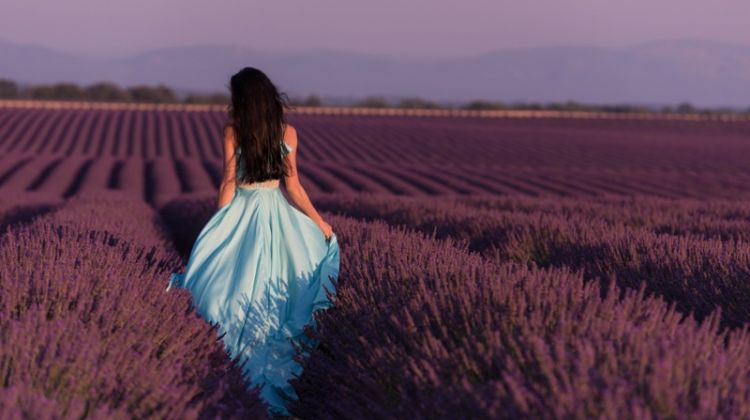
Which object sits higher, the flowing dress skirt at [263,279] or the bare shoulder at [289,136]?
the bare shoulder at [289,136]

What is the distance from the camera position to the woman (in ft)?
16.1

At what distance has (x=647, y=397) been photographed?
2465 millimetres

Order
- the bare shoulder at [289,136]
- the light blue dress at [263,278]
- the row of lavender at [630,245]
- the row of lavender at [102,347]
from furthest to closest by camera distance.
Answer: the bare shoulder at [289,136]
the row of lavender at [630,245]
the light blue dress at [263,278]
the row of lavender at [102,347]

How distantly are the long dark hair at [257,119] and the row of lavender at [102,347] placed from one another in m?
0.84

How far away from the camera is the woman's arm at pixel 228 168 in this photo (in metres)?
5.14

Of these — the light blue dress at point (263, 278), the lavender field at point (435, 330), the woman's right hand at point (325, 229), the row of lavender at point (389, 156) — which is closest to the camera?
the lavender field at point (435, 330)

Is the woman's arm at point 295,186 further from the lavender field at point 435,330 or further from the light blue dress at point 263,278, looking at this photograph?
the lavender field at point 435,330

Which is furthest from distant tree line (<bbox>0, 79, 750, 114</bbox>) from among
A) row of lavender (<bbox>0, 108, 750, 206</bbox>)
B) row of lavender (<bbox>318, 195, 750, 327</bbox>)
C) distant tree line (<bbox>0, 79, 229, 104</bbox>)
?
row of lavender (<bbox>318, 195, 750, 327</bbox>)

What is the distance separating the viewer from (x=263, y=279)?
5047mm

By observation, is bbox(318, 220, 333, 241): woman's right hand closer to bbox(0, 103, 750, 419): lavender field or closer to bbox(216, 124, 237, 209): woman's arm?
bbox(0, 103, 750, 419): lavender field

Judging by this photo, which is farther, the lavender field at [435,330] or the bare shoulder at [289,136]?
A: the bare shoulder at [289,136]

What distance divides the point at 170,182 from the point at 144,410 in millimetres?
21480

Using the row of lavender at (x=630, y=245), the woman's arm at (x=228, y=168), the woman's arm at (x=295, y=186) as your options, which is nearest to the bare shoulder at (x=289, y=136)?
the woman's arm at (x=295, y=186)

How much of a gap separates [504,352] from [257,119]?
2.47 meters
